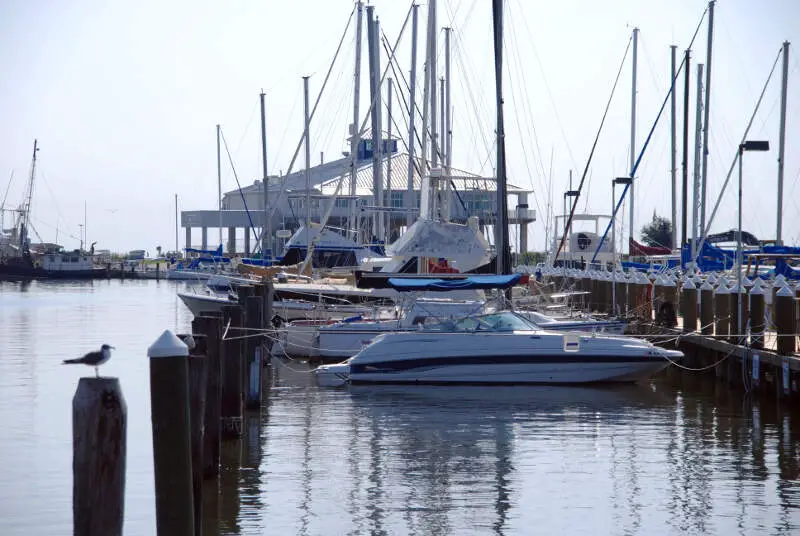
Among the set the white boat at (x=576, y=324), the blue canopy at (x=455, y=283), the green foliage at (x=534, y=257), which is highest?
the green foliage at (x=534, y=257)

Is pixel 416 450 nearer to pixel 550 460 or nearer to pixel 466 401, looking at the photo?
pixel 550 460

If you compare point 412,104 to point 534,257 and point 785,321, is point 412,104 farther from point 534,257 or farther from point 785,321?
point 534,257

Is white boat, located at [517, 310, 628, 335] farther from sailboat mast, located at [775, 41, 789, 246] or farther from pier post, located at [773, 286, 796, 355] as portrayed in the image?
sailboat mast, located at [775, 41, 789, 246]

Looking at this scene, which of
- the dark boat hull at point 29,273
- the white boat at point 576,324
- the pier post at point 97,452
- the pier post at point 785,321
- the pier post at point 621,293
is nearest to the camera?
the pier post at point 97,452

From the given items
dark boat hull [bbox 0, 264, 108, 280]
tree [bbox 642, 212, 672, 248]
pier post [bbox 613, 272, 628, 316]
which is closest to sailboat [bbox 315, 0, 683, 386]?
pier post [bbox 613, 272, 628, 316]

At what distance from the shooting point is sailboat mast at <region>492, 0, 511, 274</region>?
2975cm

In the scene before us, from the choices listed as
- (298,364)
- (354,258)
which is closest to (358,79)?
(354,258)

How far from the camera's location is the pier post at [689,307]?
30906 mm

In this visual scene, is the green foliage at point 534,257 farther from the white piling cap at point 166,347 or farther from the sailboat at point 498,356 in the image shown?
the white piling cap at point 166,347

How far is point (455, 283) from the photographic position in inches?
1093

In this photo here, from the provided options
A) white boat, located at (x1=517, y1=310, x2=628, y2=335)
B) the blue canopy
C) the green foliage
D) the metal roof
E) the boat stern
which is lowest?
the boat stern

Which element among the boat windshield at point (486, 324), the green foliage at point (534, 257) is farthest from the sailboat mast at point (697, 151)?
the green foliage at point (534, 257)

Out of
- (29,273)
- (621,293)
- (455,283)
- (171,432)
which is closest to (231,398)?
(455,283)

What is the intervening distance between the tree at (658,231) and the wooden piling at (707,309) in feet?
261
